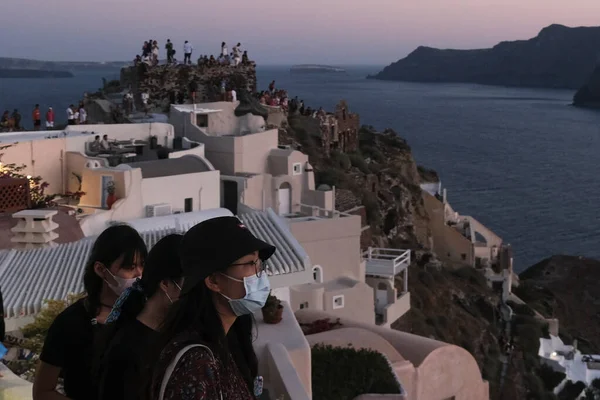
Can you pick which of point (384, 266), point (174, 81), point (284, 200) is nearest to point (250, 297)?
point (384, 266)

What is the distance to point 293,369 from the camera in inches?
271

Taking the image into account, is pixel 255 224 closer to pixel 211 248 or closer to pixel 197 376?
pixel 211 248

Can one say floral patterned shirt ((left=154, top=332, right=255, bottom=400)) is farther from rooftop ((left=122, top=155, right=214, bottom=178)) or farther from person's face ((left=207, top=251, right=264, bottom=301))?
rooftop ((left=122, top=155, right=214, bottom=178))

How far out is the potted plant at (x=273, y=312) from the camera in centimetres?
761

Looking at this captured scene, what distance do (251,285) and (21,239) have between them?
9.14 m

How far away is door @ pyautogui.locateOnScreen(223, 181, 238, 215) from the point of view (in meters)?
24.1

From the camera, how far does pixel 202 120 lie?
91.4 feet

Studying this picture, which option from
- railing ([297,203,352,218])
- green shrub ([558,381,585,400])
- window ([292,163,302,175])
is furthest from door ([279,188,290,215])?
green shrub ([558,381,585,400])

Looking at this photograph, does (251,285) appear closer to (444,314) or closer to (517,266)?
(444,314)

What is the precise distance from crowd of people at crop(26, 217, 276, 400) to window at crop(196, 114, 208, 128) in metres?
24.3

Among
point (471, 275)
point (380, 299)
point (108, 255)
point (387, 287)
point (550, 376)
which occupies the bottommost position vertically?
point (550, 376)

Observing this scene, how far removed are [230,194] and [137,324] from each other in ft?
69.0

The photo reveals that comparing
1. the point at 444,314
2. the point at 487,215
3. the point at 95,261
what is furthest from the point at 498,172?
the point at 95,261

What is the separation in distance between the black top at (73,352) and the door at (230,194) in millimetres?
20067
